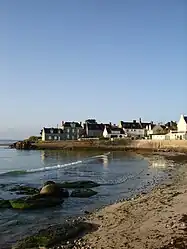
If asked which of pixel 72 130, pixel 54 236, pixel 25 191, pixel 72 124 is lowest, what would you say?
pixel 25 191

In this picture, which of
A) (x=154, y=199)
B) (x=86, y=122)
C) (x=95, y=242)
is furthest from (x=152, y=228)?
(x=86, y=122)

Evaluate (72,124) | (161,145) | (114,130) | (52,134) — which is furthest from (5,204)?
(72,124)

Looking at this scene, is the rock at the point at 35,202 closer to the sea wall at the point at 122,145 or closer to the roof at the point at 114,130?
the sea wall at the point at 122,145

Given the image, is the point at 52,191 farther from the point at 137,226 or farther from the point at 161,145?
the point at 161,145

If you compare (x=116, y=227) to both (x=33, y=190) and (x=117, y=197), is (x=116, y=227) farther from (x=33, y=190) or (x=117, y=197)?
(x=33, y=190)

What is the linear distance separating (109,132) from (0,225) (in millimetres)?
100941

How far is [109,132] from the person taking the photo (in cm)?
11512

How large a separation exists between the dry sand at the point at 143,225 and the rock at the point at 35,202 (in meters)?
3.24

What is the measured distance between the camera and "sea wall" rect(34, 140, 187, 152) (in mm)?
75019

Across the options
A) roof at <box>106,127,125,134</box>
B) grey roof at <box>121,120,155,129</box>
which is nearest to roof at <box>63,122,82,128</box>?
roof at <box>106,127,125,134</box>

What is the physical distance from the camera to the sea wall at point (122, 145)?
7502 cm

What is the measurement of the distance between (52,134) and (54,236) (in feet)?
354

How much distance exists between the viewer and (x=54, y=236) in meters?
11.8

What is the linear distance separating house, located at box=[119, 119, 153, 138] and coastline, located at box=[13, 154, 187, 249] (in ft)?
339
